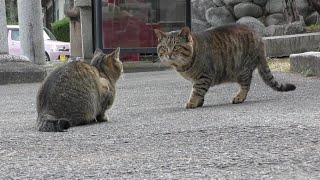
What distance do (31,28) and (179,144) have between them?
35.8ft

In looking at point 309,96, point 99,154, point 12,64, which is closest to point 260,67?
point 309,96

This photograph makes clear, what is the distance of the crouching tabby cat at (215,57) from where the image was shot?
253 inches

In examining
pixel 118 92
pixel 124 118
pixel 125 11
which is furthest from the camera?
pixel 125 11

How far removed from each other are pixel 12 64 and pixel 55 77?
6.53 m

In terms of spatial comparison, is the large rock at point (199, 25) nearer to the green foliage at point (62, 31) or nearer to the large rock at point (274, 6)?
the large rock at point (274, 6)

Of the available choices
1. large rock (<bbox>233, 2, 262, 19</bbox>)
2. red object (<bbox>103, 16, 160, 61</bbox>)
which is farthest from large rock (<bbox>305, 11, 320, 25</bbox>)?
red object (<bbox>103, 16, 160, 61</bbox>)

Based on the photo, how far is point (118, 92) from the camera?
913 centimetres

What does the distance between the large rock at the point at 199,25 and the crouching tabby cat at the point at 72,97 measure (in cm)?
1651

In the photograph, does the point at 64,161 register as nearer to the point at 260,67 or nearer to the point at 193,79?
the point at 193,79

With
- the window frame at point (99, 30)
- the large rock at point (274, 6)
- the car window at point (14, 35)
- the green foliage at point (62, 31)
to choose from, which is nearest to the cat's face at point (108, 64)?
the window frame at point (99, 30)

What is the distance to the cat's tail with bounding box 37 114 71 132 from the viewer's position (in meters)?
4.96

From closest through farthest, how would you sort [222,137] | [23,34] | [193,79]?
[222,137] < [193,79] < [23,34]

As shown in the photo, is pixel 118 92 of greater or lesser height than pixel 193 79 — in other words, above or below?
below

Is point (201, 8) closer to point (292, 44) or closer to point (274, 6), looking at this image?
point (274, 6)
